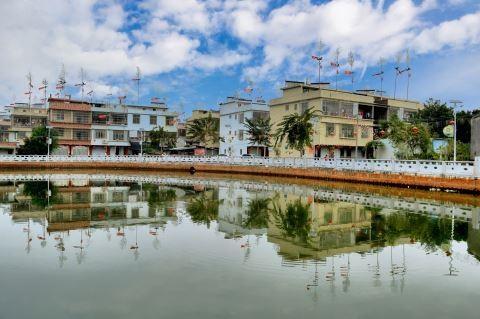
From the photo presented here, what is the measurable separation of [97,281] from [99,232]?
19.1 feet

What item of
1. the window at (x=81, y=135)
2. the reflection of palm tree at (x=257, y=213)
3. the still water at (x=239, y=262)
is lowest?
the still water at (x=239, y=262)

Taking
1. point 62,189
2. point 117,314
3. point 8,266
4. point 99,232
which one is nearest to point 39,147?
point 62,189

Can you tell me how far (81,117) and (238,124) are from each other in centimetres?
2305

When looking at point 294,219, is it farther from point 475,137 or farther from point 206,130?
point 206,130

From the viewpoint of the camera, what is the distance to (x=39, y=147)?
59.2 meters

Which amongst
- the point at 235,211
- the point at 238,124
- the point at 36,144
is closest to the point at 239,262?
the point at 235,211

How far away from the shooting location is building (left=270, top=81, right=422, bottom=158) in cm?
4928

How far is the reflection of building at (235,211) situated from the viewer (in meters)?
15.3

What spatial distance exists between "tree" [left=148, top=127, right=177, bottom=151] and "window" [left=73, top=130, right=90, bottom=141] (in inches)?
354

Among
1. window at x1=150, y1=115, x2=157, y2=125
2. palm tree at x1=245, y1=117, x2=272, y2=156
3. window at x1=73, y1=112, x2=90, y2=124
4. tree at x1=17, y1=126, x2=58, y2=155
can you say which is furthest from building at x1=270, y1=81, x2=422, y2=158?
tree at x1=17, y1=126, x2=58, y2=155

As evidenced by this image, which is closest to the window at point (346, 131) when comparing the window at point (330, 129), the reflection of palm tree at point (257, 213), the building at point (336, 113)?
the building at point (336, 113)

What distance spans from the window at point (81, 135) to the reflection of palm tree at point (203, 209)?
4433cm

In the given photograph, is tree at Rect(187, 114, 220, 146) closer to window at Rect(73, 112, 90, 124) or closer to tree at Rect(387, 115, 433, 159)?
window at Rect(73, 112, 90, 124)

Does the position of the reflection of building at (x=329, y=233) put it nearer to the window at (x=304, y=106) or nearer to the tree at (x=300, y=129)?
the tree at (x=300, y=129)
